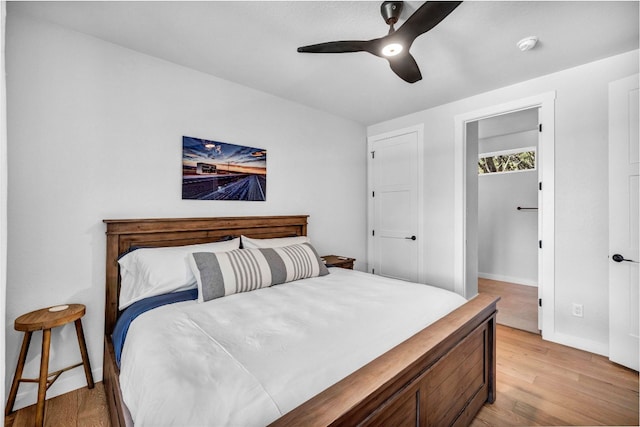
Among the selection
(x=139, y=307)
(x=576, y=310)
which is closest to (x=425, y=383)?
(x=139, y=307)

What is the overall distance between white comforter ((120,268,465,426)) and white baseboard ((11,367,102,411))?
0.99 metres

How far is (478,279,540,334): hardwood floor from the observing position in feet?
10.4

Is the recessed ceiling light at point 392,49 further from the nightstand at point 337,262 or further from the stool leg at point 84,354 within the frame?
the stool leg at point 84,354

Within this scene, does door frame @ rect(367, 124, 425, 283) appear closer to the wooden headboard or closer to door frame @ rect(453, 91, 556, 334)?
door frame @ rect(453, 91, 556, 334)

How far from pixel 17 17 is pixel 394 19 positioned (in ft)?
7.71

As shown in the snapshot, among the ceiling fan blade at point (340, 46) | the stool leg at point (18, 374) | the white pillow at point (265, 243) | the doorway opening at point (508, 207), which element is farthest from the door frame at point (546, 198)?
the stool leg at point (18, 374)

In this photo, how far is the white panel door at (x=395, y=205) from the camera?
3773 millimetres

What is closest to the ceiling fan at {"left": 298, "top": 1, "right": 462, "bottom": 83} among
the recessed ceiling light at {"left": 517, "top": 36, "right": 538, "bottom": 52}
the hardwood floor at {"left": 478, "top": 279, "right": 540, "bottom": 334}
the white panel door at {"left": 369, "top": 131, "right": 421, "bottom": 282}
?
the recessed ceiling light at {"left": 517, "top": 36, "right": 538, "bottom": 52}

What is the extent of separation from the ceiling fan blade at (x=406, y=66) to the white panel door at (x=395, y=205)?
178 cm

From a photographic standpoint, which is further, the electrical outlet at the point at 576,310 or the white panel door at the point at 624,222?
the electrical outlet at the point at 576,310

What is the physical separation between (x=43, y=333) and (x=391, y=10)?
109 inches

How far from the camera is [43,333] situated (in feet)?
5.58

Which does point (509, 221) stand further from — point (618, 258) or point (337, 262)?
point (337, 262)

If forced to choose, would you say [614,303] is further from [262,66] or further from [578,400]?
[262,66]
